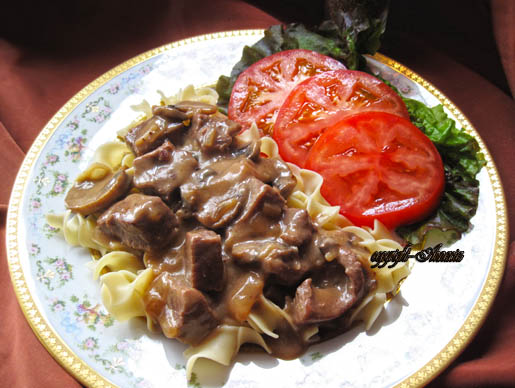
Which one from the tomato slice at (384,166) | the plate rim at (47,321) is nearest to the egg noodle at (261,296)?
the tomato slice at (384,166)

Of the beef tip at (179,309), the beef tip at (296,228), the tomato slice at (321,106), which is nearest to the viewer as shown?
the beef tip at (179,309)

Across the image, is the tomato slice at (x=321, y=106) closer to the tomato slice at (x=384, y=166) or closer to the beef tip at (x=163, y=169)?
the tomato slice at (x=384, y=166)

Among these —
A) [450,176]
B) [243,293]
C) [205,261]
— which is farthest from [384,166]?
[205,261]

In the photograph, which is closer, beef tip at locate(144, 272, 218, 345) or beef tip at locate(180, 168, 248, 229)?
beef tip at locate(144, 272, 218, 345)

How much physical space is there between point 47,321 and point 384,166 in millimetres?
3444

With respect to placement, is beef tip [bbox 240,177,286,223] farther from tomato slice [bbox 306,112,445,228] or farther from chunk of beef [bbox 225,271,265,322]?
tomato slice [bbox 306,112,445,228]

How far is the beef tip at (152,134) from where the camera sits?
5.30m

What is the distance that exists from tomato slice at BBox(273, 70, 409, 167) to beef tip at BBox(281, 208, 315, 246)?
0.93 m

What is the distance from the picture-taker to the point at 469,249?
495 cm

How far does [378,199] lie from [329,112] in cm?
104

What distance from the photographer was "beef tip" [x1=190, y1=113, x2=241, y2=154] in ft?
17.0

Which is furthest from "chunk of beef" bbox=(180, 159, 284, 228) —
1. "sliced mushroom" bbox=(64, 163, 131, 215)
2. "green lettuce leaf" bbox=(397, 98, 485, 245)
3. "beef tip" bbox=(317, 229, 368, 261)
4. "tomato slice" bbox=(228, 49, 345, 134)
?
"green lettuce leaf" bbox=(397, 98, 485, 245)

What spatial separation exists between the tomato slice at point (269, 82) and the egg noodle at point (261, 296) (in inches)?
16.7

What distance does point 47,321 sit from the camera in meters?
4.70
